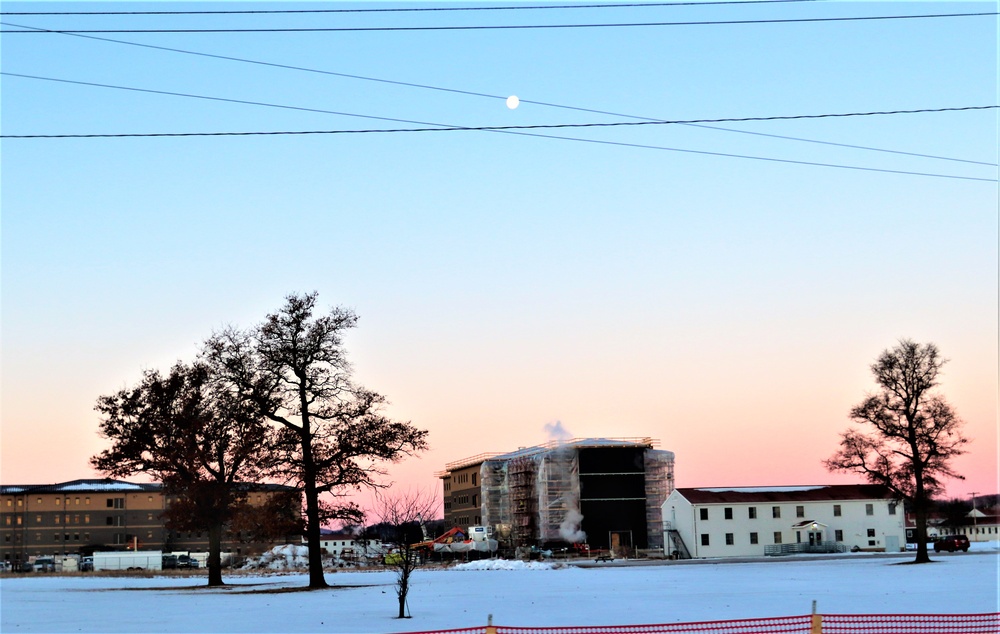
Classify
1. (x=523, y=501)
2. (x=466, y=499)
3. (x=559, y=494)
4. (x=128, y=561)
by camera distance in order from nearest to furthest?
(x=128, y=561) → (x=559, y=494) → (x=523, y=501) → (x=466, y=499)

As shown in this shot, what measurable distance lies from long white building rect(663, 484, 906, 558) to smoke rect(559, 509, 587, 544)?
1928 centimetres

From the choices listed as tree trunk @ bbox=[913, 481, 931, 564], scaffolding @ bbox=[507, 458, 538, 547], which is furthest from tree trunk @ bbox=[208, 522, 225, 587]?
scaffolding @ bbox=[507, 458, 538, 547]

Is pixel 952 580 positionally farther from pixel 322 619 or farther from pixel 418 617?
pixel 322 619

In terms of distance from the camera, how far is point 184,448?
177 ft

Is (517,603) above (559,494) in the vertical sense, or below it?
below

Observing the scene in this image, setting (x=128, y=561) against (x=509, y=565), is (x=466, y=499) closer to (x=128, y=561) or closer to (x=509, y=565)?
(x=128, y=561)

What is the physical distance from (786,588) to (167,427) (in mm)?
32495

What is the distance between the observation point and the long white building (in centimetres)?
9556

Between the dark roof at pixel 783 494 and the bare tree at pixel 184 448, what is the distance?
5101 cm

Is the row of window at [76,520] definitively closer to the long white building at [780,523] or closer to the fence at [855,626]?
the long white building at [780,523]

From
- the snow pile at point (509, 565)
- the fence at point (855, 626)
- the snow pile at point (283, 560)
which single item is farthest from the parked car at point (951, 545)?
the fence at point (855, 626)

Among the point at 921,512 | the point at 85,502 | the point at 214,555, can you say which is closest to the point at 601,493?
the point at 921,512

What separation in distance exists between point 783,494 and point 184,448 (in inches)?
2441

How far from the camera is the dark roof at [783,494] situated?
97.4 meters
